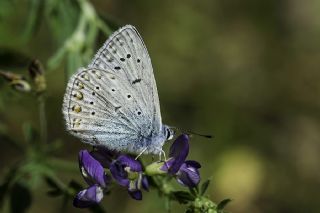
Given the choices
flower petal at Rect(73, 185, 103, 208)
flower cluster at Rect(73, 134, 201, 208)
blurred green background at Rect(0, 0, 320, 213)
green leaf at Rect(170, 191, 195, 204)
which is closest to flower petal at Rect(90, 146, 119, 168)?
flower cluster at Rect(73, 134, 201, 208)

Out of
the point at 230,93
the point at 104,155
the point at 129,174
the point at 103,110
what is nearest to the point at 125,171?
the point at 129,174

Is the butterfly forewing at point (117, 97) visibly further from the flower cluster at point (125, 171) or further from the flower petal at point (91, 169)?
the flower petal at point (91, 169)

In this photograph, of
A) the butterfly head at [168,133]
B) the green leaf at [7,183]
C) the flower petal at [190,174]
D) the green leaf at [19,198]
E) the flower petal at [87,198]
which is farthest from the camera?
the green leaf at [19,198]

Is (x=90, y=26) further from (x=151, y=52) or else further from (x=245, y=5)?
(x=245, y=5)

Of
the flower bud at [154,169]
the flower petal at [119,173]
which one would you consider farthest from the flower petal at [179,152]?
the flower petal at [119,173]

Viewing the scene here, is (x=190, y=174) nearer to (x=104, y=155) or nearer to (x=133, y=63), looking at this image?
(x=104, y=155)

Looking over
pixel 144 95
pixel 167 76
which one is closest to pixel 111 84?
pixel 144 95

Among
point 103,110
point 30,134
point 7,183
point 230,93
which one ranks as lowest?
point 7,183
